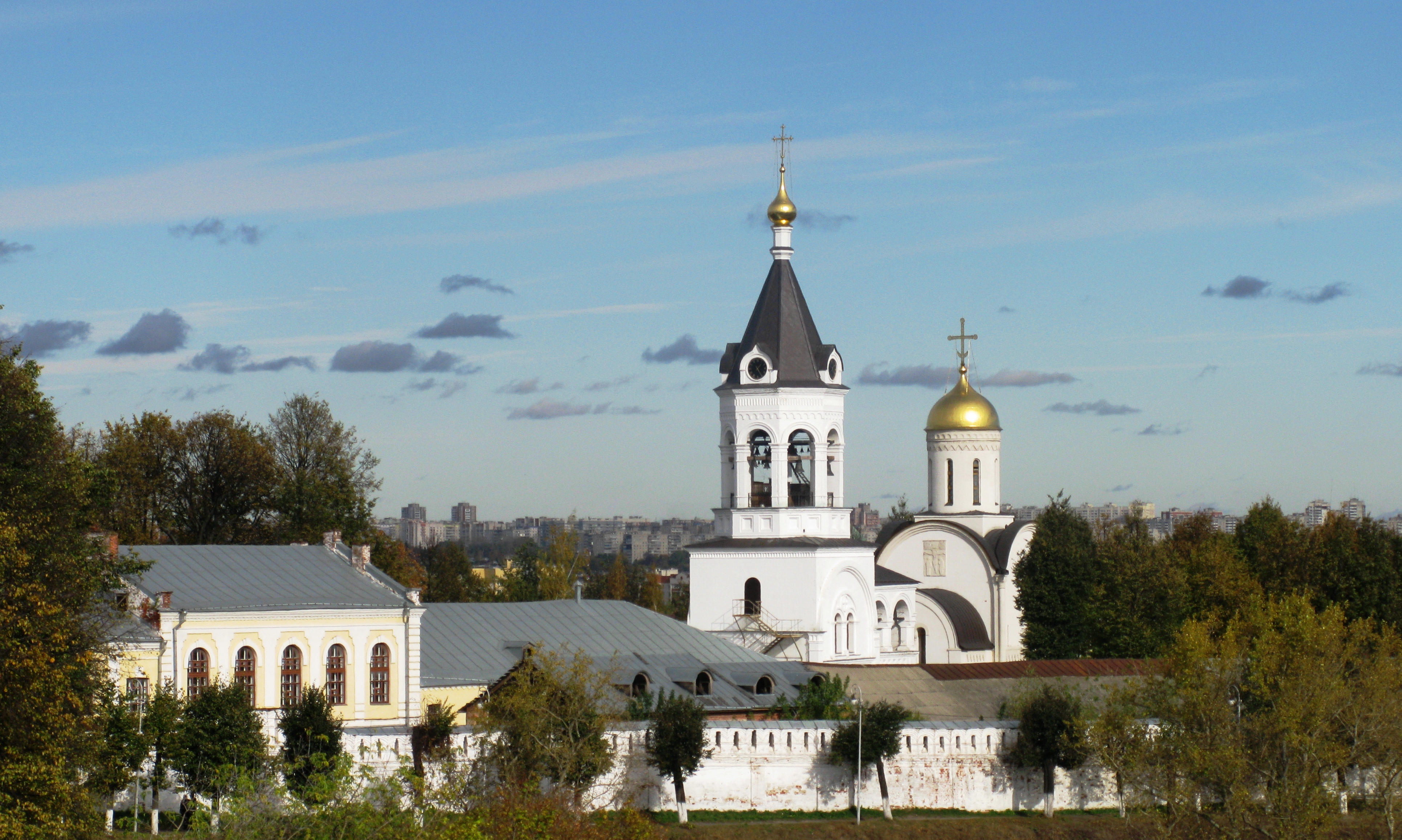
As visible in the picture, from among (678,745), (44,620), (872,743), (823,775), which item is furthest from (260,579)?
(44,620)

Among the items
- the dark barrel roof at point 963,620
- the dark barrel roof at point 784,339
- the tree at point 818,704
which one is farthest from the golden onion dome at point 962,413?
the tree at point 818,704

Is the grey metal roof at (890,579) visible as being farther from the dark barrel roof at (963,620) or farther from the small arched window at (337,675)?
the small arched window at (337,675)

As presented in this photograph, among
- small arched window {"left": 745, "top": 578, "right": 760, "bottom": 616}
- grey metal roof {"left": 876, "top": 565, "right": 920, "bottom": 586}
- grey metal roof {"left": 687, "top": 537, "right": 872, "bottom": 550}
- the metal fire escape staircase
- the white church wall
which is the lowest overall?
the white church wall

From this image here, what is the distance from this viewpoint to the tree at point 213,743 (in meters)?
30.1

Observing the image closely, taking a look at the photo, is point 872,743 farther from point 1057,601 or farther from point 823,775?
point 1057,601

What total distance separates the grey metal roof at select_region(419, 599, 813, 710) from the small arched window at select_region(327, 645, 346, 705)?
1.63 meters

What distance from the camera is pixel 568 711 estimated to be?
3184 centimetres

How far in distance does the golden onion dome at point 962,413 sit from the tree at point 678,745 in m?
23.5

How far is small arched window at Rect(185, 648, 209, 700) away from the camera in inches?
1319

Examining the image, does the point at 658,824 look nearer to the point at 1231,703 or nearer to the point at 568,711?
the point at 568,711

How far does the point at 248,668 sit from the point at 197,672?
3.12 ft

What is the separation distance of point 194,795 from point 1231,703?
708 inches

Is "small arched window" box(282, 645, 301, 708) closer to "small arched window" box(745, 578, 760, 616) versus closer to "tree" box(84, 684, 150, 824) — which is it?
"tree" box(84, 684, 150, 824)

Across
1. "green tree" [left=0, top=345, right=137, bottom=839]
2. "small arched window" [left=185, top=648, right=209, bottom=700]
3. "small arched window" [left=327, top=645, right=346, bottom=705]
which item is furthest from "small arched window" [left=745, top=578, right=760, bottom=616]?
"green tree" [left=0, top=345, right=137, bottom=839]
